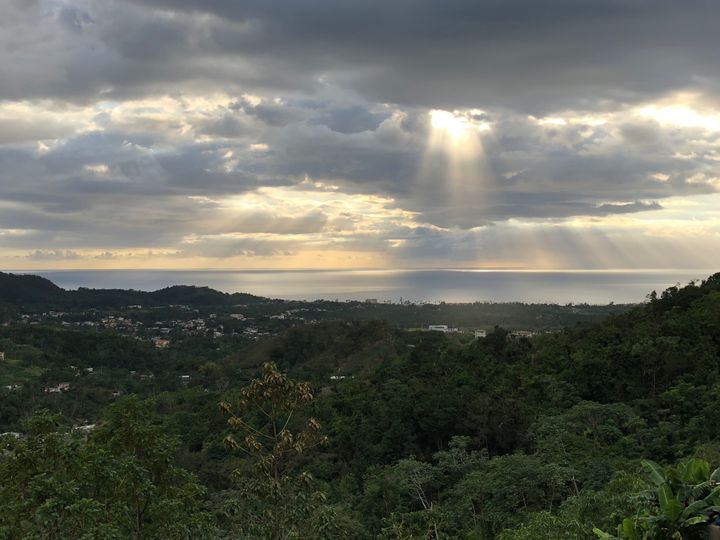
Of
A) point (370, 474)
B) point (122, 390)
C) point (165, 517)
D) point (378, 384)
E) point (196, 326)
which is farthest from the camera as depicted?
point (196, 326)

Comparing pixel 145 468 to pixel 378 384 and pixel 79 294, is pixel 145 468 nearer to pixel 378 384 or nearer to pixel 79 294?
pixel 378 384

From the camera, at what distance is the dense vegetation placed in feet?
22.7

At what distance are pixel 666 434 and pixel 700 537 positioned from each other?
37.8 feet

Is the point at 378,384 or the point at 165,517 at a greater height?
the point at 165,517

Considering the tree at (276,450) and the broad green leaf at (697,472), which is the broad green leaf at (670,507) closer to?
the broad green leaf at (697,472)

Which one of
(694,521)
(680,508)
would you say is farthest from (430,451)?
(694,521)

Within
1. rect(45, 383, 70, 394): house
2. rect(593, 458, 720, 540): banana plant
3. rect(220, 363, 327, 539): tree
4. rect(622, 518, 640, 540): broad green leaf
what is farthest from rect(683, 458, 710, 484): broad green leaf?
rect(45, 383, 70, 394): house

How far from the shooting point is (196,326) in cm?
10756

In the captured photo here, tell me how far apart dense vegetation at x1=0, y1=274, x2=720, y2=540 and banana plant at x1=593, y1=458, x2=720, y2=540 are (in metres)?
0.02

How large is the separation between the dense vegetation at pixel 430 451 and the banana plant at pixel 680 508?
0.02m

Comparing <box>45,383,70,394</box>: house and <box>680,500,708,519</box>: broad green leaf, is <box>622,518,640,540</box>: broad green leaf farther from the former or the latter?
<box>45,383,70,394</box>: house

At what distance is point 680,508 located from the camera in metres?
5.65

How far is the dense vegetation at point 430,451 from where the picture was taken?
693 cm

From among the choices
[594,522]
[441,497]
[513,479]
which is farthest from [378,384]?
[594,522]
